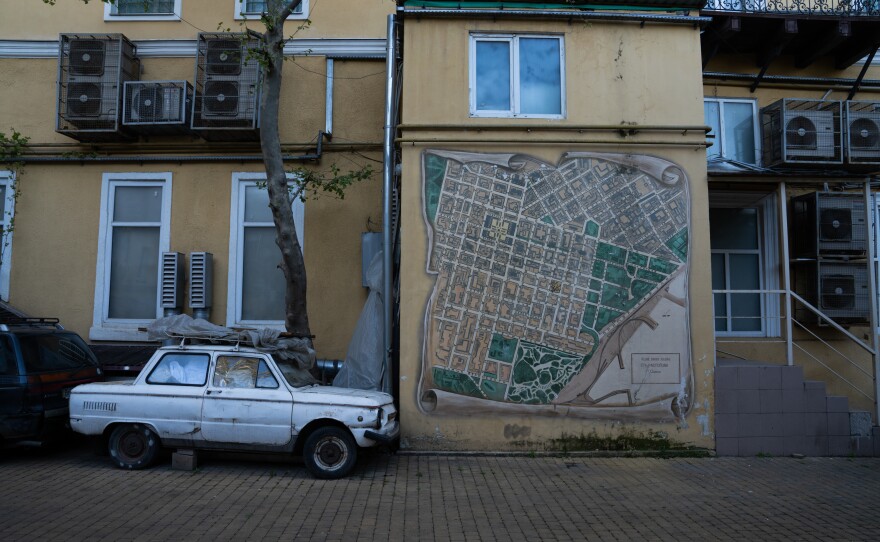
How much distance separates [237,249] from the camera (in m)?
10.4

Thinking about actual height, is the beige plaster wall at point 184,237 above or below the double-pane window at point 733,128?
below

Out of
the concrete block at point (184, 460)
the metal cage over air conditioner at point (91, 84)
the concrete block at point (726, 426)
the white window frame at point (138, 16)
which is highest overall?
the white window frame at point (138, 16)

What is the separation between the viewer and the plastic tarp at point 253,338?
25.0 ft

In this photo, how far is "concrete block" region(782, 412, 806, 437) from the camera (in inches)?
338

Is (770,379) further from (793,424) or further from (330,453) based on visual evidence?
(330,453)

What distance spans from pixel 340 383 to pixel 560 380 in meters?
3.26

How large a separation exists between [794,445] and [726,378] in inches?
54.2

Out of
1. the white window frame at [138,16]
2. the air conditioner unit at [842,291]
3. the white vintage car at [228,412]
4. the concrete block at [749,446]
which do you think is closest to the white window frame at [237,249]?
the white vintage car at [228,412]

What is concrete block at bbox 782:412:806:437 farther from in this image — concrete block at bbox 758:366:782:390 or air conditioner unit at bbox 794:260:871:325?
air conditioner unit at bbox 794:260:871:325

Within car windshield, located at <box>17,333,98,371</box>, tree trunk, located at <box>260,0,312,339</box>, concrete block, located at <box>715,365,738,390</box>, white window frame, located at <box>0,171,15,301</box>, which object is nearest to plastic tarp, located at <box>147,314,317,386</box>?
tree trunk, located at <box>260,0,312,339</box>

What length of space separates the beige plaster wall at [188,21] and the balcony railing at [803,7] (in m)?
5.73

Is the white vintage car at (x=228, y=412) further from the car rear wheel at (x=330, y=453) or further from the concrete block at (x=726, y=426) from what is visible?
the concrete block at (x=726, y=426)

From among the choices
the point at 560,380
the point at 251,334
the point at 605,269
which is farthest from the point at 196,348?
the point at 605,269

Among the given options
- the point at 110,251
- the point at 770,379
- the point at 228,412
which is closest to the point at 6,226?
the point at 110,251
